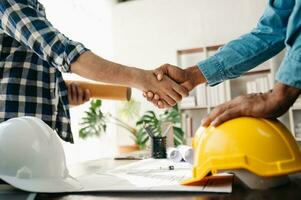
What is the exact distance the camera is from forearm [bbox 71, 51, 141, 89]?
96 centimetres

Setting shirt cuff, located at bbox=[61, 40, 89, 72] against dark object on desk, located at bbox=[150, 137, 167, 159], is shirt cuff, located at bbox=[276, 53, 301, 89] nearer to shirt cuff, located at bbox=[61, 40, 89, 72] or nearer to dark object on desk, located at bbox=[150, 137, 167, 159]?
shirt cuff, located at bbox=[61, 40, 89, 72]

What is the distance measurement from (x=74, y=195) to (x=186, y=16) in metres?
3.47

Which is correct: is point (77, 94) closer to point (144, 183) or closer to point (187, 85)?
point (187, 85)

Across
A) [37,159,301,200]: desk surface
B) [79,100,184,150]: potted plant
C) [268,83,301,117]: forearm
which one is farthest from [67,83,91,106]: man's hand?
[79,100,184,150]: potted plant

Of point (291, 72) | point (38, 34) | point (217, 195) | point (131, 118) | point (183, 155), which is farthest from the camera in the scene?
point (131, 118)

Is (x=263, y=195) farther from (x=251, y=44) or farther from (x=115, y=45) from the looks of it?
(x=115, y=45)

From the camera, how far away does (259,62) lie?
1.02 meters

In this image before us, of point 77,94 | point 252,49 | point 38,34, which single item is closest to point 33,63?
point 38,34

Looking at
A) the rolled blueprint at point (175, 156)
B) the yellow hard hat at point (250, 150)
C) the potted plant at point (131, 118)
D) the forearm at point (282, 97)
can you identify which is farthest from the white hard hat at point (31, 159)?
the potted plant at point (131, 118)

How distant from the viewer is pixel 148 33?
404 centimetres

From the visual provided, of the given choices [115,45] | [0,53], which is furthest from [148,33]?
[0,53]

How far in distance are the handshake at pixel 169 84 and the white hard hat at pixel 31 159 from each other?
0.55 m

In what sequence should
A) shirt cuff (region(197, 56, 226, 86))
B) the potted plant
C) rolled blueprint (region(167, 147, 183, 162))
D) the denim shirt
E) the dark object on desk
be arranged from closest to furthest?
1. the denim shirt
2. shirt cuff (region(197, 56, 226, 86))
3. rolled blueprint (region(167, 147, 183, 162))
4. the dark object on desk
5. the potted plant

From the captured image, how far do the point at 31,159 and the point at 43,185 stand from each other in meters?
0.06
